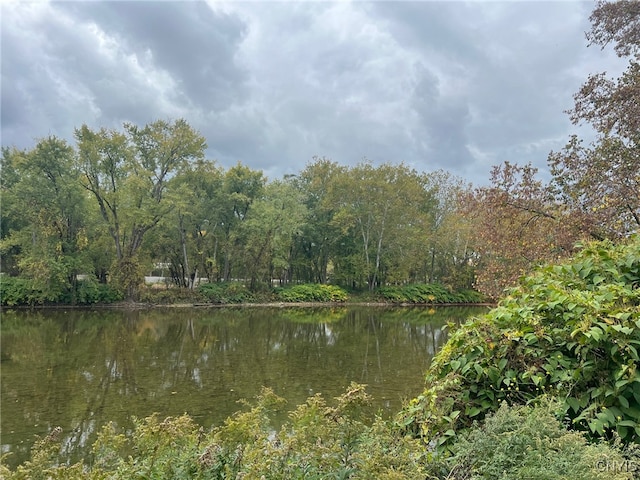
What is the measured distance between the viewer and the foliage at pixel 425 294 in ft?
95.7

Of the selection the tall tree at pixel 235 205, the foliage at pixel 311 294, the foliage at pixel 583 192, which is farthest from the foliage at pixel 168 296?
the foliage at pixel 583 192

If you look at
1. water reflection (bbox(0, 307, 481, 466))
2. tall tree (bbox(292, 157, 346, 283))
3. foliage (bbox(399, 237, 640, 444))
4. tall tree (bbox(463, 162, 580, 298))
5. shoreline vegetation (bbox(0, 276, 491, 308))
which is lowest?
water reflection (bbox(0, 307, 481, 466))

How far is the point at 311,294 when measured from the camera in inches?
1075

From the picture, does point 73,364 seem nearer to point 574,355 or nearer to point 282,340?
point 282,340

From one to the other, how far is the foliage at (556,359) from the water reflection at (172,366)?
50 cm

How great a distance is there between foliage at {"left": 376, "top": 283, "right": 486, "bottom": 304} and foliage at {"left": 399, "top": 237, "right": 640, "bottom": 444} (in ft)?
88.6

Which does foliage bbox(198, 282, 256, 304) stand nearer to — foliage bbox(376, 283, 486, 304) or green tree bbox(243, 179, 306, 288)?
green tree bbox(243, 179, 306, 288)

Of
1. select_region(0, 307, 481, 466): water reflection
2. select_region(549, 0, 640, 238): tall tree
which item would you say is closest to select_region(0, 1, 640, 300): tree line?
select_region(549, 0, 640, 238): tall tree

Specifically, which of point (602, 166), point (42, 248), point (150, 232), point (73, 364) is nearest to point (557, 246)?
point (602, 166)

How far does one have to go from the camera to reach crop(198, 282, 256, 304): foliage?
24047 millimetres

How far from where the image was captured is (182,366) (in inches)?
357

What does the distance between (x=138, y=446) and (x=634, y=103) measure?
27.0 feet

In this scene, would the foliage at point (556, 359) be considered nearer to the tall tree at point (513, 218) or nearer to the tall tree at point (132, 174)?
the tall tree at point (513, 218)

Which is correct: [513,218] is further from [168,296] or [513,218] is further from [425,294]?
[425,294]
